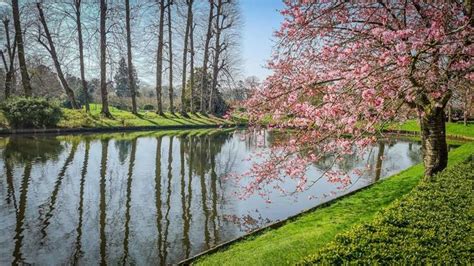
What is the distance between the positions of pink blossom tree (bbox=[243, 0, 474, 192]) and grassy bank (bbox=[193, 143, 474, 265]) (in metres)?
0.96

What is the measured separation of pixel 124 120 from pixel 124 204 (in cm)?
2220

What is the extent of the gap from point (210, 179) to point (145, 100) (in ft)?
148

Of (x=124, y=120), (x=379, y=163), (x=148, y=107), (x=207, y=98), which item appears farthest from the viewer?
(x=148, y=107)

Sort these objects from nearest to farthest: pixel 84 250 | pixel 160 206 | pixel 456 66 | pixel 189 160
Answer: pixel 456 66
pixel 84 250
pixel 160 206
pixel 189 160

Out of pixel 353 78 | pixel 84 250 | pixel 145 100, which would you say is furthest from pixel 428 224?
pixel 145 100

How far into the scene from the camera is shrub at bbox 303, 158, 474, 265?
12.1ft

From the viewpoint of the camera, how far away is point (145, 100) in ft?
185

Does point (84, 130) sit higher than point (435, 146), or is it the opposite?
point (435, 146)

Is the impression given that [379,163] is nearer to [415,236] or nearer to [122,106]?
[415,236]

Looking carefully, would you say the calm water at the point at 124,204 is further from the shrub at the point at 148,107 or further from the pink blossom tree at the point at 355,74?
the shrub at the point at 148,107

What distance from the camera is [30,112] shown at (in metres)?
24.2

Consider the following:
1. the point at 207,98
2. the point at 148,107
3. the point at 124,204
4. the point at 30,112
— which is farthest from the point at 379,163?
the point at 148,107

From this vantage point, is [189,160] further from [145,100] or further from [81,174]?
[145,100]

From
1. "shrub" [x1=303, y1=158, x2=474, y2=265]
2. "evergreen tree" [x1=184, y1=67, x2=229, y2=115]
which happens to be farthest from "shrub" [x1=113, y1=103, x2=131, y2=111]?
"shrub" [x1=303, y1=158, x2=474, y2=265]
